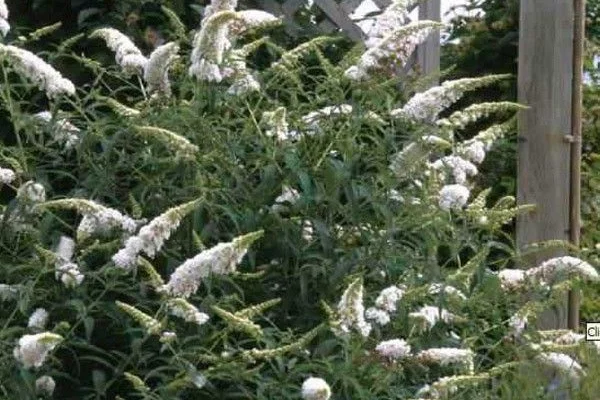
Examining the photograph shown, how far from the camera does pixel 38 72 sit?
3.21 m

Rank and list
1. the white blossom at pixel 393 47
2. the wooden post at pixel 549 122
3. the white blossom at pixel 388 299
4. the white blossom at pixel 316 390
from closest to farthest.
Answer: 1. the white blossom at pixel 316 390
2. the white blossom at pixel 388 299
3. the white blossom at pixel 393 47
4. the wooden post at pixel 549 122

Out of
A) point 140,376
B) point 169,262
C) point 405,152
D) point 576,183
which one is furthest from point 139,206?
point 576,183

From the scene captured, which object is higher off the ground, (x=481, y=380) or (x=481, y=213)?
(x=481, y=213)

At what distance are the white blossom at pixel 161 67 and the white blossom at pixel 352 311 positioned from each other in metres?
0.67

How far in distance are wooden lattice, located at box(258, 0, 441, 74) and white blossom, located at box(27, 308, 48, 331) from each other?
7.82ft

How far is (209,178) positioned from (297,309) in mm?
341

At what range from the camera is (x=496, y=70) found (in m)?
6.37

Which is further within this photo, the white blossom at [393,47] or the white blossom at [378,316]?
the white blossom at [393,47]

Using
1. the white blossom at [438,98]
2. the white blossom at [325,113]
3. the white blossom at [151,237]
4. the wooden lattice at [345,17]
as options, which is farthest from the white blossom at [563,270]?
the wooden lattice at [345,17]

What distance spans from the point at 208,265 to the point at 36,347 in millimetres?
347

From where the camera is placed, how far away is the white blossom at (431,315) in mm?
3121

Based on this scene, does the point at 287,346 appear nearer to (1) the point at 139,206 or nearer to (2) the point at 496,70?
(1) the point at 139,206

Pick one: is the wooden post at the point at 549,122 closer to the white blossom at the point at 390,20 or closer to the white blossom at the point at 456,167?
the white blossom at the point at 456,167

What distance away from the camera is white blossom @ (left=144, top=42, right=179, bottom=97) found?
3.14 meters
